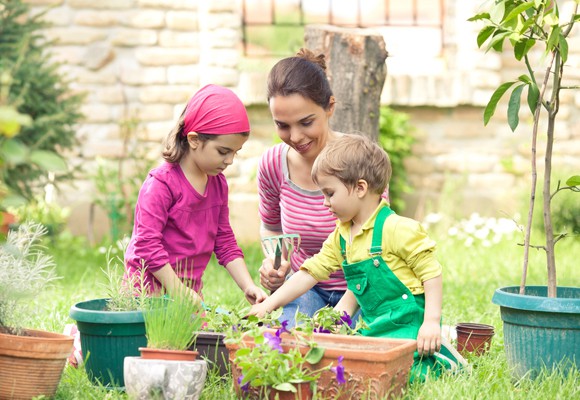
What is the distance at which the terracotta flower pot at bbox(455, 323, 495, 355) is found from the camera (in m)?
3.34

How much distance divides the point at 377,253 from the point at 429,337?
347 millimetres

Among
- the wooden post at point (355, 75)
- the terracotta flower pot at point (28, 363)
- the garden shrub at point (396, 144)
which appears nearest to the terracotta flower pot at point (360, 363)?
the terracotta flower pot at point (28, 363)

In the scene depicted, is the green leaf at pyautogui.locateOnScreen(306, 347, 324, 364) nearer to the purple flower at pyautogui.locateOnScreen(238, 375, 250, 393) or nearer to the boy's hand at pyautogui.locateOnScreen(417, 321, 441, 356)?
the purple flower at pyautogui.locateOnScreen(238, 375, 250, 393)

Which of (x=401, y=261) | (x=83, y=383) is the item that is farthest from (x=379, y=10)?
(x=83, y=383)

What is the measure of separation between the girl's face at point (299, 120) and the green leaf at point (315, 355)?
1.08 metres

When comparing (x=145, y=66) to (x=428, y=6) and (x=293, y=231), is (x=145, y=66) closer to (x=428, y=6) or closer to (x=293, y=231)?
(x=428, y=6)

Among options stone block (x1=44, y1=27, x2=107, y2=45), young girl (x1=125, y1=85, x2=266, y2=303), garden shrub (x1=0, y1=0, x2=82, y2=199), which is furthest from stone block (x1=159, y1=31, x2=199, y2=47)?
young girl (x1=125, y1=85, x2=266, y2=303)

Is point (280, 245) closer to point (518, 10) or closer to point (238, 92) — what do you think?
point (518, 10)

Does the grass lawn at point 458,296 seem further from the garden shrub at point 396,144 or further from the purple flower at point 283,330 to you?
the garden shrub at point 396,144

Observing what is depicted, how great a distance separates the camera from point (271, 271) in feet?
10.8

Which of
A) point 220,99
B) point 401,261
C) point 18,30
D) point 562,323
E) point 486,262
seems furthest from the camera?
point 18,30

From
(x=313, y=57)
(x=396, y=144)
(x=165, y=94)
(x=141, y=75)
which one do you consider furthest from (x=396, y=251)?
(x=141, y=75)

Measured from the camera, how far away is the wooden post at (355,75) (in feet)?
14.9

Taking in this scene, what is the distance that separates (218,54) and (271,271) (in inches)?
171
